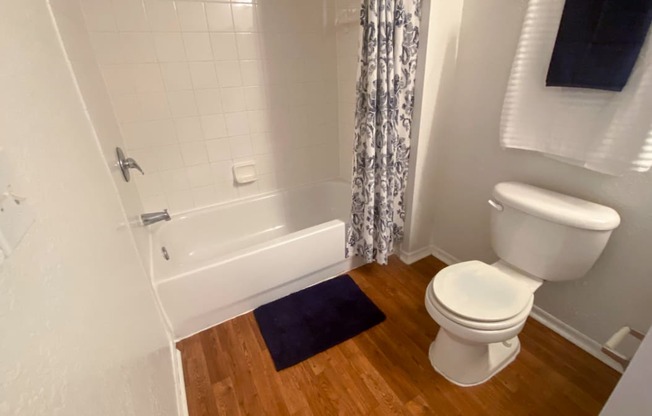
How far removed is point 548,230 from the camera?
1175mm

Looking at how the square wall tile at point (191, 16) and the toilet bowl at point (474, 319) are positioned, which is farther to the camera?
the square wall tile at point (191, 16)

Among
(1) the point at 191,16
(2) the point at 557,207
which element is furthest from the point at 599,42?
(1) the point at 191,16

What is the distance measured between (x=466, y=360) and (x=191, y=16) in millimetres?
2226

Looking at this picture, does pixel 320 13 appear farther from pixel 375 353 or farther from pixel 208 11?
pixel 375 353

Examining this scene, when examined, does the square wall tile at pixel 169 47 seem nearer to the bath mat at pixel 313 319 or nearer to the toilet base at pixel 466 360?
the bath mat at pixel 313 319

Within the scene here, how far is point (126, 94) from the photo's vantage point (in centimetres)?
162

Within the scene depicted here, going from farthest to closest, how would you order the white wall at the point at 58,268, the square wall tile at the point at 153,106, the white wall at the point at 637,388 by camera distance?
→ the square wall tile at the point at 153,106
the white wall at the point at 637,388
the white wall at the point at 58,268

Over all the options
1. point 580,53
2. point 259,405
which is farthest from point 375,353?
point 580,53

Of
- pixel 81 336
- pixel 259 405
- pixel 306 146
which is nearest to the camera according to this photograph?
pixel 81 336

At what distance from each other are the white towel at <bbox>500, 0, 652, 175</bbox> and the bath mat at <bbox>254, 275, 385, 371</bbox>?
3.71 ft

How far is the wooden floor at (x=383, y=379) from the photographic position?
118 centimetres

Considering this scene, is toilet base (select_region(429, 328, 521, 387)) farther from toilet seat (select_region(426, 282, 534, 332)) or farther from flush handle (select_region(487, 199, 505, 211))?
flush handle (select_region(487, 199, 505, 211))

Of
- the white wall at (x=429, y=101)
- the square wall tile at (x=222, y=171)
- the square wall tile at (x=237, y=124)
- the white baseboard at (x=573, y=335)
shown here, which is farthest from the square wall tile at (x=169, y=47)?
the white baseboard at (x=573, y=335)

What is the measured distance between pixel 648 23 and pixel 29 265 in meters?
1.60
